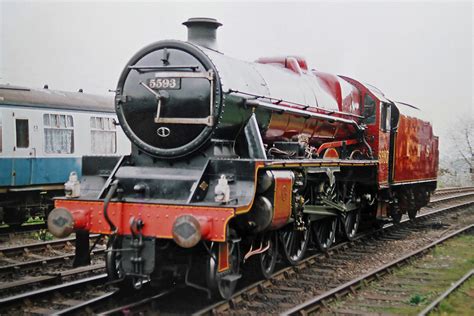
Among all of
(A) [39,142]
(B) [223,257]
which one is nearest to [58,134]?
(A) [39,142]

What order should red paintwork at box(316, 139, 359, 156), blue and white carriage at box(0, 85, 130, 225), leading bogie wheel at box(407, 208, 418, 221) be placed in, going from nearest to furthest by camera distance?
1. red paintwork at box(316, 139, 359, 156)
2. blue and white carriage at box(0, 85, 130, 225)
3. leading bogie wheel at box(407, 208, 418, 221)

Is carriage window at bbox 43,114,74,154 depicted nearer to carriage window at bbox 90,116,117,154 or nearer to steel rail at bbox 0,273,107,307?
carriage window at bbox 90,116,117,154

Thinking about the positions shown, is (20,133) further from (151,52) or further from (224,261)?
(224,261)

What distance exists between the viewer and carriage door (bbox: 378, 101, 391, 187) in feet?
39.9

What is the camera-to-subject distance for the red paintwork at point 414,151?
13469mm

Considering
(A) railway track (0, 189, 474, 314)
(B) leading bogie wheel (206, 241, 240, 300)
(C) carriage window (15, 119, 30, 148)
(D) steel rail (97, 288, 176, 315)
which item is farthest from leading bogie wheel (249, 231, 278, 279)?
(C) carriage window (15, 119, 30, 148)

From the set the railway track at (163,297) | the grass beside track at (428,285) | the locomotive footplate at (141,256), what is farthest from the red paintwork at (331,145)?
the locomotive footplate at (141,256)

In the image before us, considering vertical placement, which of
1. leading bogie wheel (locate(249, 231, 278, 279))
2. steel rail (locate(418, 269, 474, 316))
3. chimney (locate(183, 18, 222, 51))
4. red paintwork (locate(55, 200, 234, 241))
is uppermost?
chimney (locate(183, 18, 222, 51))

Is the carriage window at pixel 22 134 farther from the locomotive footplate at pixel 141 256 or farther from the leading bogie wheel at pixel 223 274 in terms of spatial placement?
the leading bogie wheel at pixel 223 274

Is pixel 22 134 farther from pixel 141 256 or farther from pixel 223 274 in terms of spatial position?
pixel 223 274

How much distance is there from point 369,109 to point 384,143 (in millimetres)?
808

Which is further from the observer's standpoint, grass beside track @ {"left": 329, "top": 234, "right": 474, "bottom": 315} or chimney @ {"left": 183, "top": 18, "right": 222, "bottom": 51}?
chimney @ {"left": 183, "top": 18, "right": 222, "bottom": 51}

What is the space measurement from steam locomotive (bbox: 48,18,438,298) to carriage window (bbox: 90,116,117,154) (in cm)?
696

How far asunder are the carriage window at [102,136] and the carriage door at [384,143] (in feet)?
22.8
